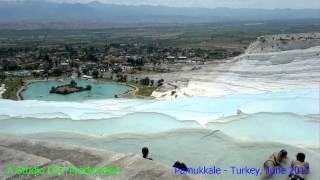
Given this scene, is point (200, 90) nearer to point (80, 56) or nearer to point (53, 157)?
point (53, 157)

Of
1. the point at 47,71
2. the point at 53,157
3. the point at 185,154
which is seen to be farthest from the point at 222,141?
the point at 47,71

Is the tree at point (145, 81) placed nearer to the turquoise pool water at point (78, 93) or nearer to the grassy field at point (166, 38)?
the turquoise pool water at point (78, 93)

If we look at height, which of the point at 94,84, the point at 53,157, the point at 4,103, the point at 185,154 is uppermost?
the point at 53,157

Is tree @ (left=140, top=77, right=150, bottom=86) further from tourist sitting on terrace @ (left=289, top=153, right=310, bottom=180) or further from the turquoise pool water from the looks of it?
tourist sitting on terrace @ (left=289, top=153, right=310, bottom=180)

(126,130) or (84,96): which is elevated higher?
(126,130)

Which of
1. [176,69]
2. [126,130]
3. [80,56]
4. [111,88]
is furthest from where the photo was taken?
[80,56]

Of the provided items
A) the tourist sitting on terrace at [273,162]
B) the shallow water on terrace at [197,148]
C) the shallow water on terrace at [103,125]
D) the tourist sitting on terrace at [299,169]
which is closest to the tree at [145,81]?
the shallow water on terrace at [103,125]

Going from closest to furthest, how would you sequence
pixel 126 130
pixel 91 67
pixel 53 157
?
1. pixel 53 157
2. pixel 126 130
3. pixel 91 67
